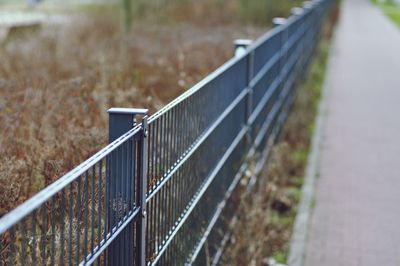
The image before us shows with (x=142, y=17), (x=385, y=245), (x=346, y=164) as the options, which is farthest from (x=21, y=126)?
(x=142, y=17)

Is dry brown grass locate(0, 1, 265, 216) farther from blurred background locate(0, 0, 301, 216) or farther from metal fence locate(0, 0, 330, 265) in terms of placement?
metal fence locate(0, 0, 330, 265)

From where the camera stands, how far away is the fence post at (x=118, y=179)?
2807 millimetres

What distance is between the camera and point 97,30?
38.2 feet

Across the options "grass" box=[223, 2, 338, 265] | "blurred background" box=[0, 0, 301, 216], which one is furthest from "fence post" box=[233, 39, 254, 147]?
"blurred background" box=[0, 0, 301, 216]

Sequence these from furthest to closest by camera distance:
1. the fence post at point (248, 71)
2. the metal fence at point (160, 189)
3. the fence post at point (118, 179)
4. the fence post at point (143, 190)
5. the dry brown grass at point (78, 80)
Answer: the fence post at point (248, 71) < the dry brown grass at point (78, 80) < the fence post at point (143, 190) < the fence post at point (118, 179) < the metal fence at point (160, 189)

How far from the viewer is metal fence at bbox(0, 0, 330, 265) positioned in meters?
2.47

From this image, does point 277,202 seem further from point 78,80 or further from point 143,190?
point 143,190

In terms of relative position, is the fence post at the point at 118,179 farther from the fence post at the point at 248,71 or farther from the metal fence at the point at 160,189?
the fence post at the point at 248,71

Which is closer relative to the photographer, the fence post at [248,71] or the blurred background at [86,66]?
the blurred background at [86,66]

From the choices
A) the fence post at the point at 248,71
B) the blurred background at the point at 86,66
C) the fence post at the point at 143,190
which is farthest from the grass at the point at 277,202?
the fence post at the point at 143,190

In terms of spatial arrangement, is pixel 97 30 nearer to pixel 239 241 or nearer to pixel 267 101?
pixel 267 101

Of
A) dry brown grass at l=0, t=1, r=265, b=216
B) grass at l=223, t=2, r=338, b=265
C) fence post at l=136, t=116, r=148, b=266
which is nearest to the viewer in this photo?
fence post at l=136, t=116, r=148, b=266

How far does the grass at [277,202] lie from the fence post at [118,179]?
2245 millimetres

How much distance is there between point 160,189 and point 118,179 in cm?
61
